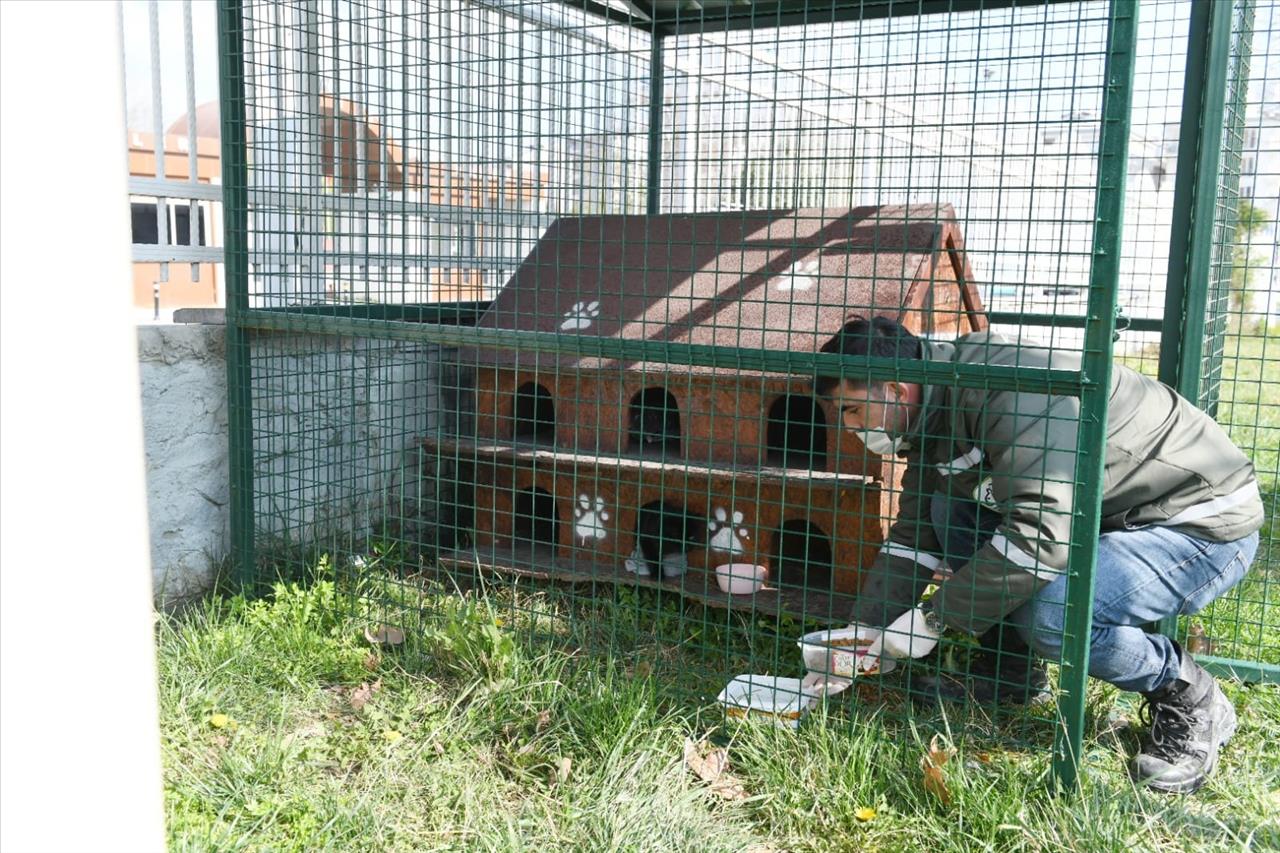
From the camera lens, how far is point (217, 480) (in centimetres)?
462

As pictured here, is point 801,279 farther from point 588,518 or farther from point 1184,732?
point 1184,732

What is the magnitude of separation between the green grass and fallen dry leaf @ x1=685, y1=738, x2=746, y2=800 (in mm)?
33

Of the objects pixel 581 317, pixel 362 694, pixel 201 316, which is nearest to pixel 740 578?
pixel 581 317

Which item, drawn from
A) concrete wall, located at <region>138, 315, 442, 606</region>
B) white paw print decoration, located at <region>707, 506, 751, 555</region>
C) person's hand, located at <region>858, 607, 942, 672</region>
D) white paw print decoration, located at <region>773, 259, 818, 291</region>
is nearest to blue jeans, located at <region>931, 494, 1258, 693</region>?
person's hand, located at <region>858, 607, 942, 672</region>

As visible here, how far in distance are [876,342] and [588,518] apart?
5.57 feet

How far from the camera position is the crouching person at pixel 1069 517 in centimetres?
314

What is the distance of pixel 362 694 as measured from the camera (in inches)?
149

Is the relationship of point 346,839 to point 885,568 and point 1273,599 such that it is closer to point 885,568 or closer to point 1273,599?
point 885,568

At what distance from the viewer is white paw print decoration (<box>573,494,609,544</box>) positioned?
4.59 m

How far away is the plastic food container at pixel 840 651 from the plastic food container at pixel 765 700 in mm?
94

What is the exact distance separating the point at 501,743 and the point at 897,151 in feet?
21.5

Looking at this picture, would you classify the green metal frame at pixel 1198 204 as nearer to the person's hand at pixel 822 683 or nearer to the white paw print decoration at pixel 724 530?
the person's hand at pixel 822 683

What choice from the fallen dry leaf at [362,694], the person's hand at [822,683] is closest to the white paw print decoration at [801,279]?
the person's hand at [822,683]

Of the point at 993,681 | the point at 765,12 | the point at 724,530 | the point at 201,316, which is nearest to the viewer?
the point at 993,681
